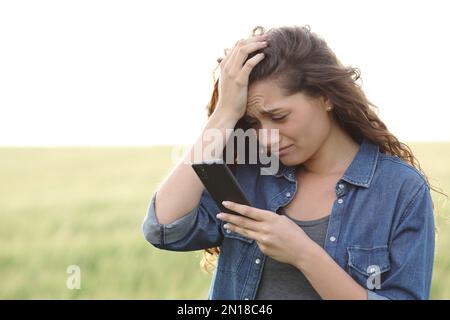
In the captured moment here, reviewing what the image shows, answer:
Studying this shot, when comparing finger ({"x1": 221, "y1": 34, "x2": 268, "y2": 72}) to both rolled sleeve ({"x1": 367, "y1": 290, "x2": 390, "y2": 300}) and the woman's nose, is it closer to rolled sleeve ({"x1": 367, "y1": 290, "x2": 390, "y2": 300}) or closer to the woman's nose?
the woman's nose

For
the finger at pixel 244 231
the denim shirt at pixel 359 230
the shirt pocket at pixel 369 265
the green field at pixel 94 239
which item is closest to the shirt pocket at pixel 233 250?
the denim shirt at pixel 359 230

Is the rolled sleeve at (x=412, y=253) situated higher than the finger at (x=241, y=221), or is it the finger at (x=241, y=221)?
the finger at (x=241, y=221)

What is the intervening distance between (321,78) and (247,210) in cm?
49

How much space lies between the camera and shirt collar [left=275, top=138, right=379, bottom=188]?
2.24m

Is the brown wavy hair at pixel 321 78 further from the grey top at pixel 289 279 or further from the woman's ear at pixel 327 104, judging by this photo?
the grey top at pixel 289 279

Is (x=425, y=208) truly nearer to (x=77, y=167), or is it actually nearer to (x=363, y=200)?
(x=363, y=200)

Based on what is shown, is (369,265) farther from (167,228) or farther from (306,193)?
(167,228)

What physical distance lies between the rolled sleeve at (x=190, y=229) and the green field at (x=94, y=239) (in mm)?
925

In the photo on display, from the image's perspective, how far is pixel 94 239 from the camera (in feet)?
18.8

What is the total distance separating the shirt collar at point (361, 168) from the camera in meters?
2.24

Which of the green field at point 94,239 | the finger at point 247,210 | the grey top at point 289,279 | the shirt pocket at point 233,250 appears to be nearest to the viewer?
the finger at point 247,210

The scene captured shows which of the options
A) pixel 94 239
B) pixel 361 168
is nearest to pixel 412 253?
pixel 361 168

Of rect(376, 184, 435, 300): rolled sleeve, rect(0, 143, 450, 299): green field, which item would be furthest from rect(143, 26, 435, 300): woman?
rect(0, 143, 450, 299): green field

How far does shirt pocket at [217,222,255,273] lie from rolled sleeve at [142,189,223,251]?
0.03m
